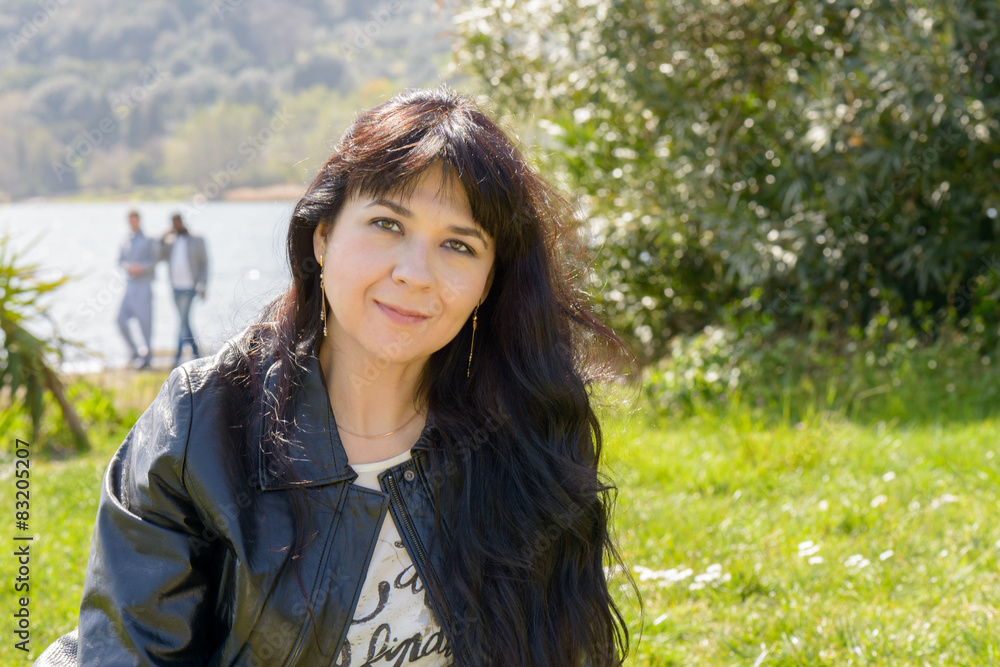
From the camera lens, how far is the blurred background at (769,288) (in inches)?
111

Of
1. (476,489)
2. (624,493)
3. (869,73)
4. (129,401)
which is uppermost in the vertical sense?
(869,73)

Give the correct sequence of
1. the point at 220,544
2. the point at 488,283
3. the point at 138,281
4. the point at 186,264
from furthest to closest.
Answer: the point at 138,281 < the point at 186,264 < the point at 488,283 < the point at 220,544

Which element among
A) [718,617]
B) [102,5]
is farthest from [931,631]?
[102,5]

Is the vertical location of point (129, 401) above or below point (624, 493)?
below

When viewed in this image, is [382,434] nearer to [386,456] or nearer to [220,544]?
[386,456]

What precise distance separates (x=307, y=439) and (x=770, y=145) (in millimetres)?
4770

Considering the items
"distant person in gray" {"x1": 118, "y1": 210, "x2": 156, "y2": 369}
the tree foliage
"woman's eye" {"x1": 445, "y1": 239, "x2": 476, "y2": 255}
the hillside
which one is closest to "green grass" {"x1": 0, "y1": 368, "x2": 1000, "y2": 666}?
"woman's eye" {"x1": 445, "y1": 239, "x2": 476, "y2": 255}

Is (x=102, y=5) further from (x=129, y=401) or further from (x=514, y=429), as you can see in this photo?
(x=514, y=429)

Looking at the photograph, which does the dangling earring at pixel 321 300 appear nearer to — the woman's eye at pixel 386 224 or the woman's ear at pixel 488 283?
the woman's eye at pixel 386 224

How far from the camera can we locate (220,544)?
63.7 inches

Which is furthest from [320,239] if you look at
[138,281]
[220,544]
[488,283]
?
[138,281]

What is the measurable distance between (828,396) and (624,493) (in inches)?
68.3

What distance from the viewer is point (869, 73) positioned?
16.1 feet

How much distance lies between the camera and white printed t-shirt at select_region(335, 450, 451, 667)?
1683 mm
